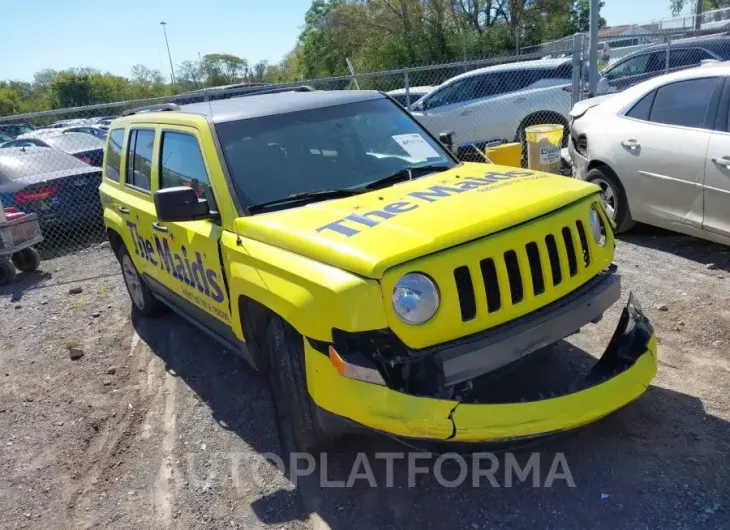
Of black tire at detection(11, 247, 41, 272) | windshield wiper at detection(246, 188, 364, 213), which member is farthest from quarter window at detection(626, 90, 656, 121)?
black tire at detection(11, 247, 41, 272)

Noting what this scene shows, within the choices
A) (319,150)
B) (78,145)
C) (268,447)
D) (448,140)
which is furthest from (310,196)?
(78,145)

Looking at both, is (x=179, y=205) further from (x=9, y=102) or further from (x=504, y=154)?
(x=9, y=102)

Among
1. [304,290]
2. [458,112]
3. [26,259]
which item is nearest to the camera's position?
[304,290]

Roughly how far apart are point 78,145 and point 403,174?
36.4 feet

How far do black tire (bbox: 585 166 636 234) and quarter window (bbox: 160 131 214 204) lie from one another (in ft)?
13.2

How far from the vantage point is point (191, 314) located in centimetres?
457

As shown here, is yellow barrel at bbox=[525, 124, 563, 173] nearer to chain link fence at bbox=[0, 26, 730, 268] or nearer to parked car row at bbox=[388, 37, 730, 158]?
chain link fence at bbox=[0, 26, 730, 268]

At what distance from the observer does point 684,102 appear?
5.73 meters

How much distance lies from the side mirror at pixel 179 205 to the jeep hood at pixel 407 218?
0.29 meters

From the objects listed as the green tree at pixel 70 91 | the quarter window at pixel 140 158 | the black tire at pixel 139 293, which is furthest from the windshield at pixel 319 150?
the green tree at pixel 70 91

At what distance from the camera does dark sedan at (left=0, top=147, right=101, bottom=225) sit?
29.9 feet

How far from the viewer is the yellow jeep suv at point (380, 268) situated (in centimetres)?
276

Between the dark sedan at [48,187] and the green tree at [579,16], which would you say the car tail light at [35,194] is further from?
the green tree at [579,16]

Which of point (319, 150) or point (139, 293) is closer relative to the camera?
point (319, 150)
